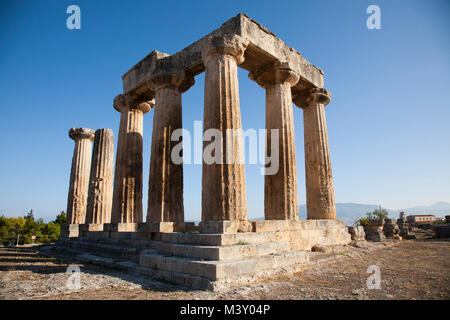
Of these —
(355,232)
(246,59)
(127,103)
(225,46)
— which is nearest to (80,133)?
(127,103)

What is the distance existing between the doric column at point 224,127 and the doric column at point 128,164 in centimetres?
637

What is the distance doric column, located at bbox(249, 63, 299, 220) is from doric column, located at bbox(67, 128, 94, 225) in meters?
14.7

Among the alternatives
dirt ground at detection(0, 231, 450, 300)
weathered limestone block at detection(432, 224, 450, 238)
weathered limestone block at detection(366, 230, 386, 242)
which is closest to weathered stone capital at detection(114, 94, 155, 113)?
dirt ground at detection(0, 231, 450, 300)

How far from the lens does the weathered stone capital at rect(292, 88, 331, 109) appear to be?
1447 cm

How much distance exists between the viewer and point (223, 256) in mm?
6242

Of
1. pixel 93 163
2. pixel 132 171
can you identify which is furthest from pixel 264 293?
pixel 93 163

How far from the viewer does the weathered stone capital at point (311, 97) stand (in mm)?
14469

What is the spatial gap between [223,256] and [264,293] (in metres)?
1.28

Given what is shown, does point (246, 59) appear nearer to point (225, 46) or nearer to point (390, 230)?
point (225, 46)

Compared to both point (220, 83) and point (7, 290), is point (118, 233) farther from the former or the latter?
point (220, 83)

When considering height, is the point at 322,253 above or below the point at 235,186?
below

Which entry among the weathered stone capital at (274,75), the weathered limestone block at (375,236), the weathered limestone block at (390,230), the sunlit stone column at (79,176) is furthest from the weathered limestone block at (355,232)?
the sunlit stone column at (79,176)

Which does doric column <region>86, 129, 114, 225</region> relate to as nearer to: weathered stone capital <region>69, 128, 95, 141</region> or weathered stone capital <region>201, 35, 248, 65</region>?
weathered stone capital <region>69, 128, 95, 141</region>

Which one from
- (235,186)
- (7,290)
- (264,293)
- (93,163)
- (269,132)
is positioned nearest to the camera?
(264,293)
